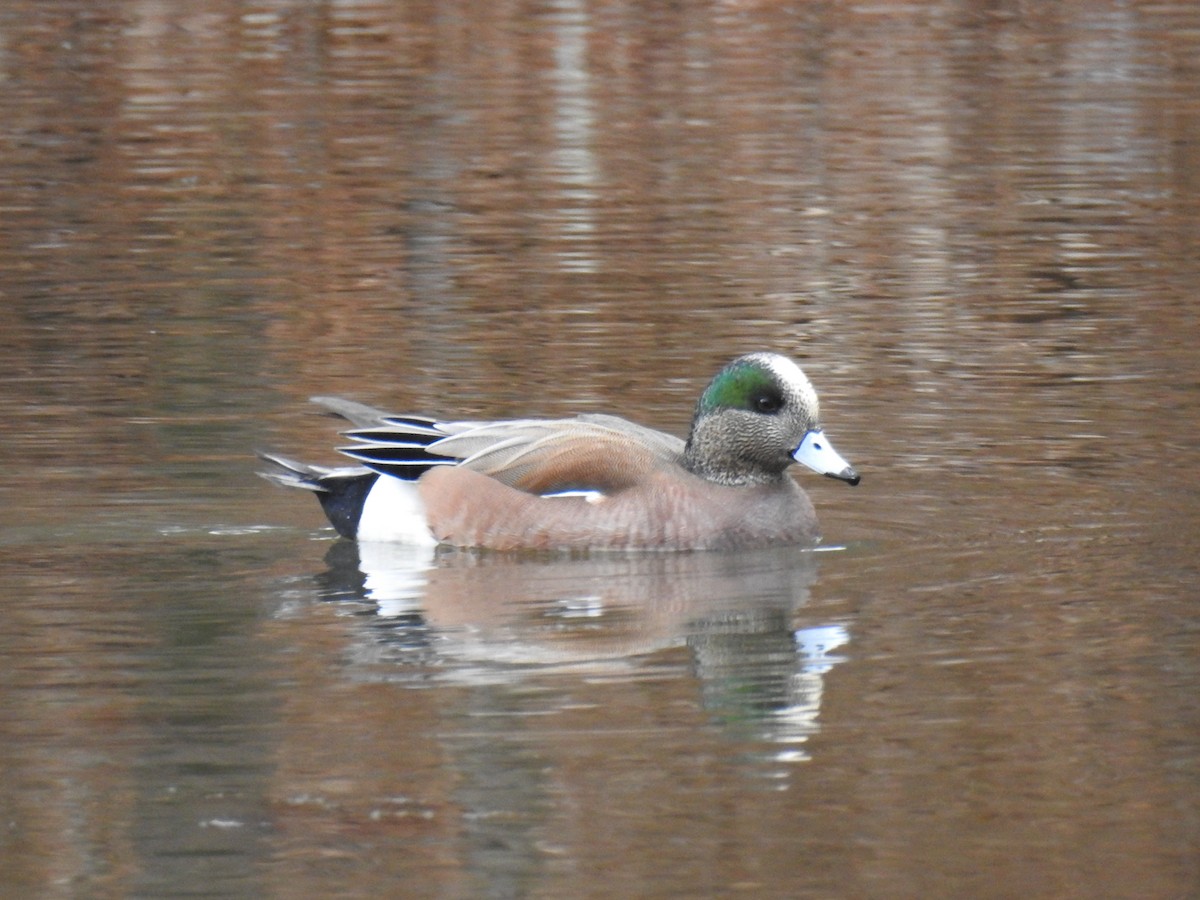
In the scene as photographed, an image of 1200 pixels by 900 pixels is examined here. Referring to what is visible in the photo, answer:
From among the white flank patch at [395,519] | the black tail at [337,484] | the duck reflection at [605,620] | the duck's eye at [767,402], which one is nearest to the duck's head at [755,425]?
the duck's eye at [767,402]

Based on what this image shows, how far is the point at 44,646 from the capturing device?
25.4 feet

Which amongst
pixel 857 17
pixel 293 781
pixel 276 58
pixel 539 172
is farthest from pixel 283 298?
pixel 857 17

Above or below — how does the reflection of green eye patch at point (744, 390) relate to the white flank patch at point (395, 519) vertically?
above

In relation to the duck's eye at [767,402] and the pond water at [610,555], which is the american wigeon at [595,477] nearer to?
the duck's eye at [767,402]

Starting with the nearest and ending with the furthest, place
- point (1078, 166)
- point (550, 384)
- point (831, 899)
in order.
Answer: point (831, 899) < point (550, 384) < point (1078, 166)

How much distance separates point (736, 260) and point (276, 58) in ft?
40.7

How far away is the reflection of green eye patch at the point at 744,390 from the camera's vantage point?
9.27 m

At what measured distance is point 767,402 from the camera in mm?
9289

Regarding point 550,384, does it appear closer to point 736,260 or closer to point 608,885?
point 736,260

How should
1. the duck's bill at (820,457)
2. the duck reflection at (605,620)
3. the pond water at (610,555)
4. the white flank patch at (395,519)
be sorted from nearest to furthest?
the pond water at (610,555) < the duck reflection at (605,620) < the duck's bill at (820,457) < the white flank patch at (395,519)

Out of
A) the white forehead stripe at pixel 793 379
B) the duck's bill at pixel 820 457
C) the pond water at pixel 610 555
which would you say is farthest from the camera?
the white forehead stripe at pixel 793 379

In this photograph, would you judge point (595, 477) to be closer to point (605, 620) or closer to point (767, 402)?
point (767, 402)

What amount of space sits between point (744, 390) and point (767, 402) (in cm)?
9

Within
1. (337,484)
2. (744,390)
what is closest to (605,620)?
(744,390)
